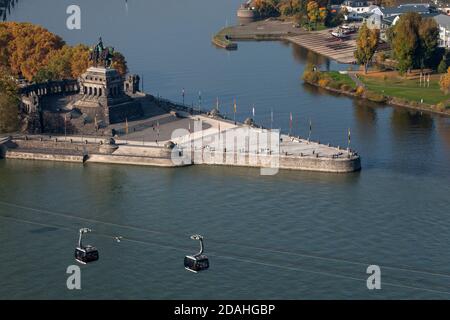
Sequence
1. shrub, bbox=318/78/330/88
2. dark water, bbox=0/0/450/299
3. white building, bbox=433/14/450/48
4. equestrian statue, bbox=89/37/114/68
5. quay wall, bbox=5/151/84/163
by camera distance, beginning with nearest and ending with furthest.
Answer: dark water, bbox=0/0/450/299 < quay wall, bbox=5/151/84/163 < equestrian statue, bbox=89/37/114/68 < shrub, bbox=318/78/330/88 < white building, bbox=433/14/450/48

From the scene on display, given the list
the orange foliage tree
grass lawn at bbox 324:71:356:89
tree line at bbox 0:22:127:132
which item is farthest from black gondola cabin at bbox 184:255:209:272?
grass lawn at bbox 324:71:356:89

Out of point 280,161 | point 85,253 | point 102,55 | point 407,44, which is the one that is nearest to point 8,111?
point 102,55

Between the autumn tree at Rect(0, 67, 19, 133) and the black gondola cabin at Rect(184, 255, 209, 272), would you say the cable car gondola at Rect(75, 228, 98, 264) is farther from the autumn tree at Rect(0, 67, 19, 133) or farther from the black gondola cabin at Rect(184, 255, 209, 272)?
the autumn tree at Rect(0, 67, 19, 133)

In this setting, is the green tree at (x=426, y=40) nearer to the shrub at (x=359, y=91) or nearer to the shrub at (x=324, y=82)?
the shrub at (x=359, y=91)

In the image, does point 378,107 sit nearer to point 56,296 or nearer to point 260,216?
point 260,216

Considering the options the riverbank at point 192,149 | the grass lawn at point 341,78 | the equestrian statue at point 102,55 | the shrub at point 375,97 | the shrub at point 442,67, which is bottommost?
the riverbank at point 192,149

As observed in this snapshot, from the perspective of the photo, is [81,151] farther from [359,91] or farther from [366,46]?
[366,46]

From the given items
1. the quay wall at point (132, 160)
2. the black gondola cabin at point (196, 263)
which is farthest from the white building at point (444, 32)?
the black gondola cabin at point (196, 263)
